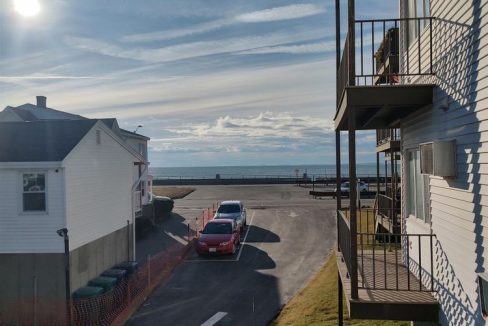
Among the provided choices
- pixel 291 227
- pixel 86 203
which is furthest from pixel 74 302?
pixel 291 227

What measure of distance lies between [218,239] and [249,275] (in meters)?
3.43

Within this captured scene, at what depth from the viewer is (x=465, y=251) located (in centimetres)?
630

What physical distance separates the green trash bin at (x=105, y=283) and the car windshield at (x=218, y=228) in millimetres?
6761

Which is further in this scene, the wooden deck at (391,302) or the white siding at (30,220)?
the white siding at (30,220)

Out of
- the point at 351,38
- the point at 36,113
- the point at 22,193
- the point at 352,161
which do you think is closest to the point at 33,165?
the point at 22,193

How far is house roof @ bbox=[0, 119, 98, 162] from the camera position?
557 inches

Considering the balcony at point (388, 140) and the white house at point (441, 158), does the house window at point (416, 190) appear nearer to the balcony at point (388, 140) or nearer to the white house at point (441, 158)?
the white house at point (441, 158)

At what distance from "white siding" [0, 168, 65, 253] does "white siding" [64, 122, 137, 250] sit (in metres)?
0.35

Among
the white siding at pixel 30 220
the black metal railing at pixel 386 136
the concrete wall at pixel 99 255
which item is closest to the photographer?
the white siding at pixel 30 220

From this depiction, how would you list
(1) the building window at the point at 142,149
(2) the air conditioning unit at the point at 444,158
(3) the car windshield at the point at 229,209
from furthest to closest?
(1) the building window at the point at 142,149 → (3) the car windshield at the point at 229,209 → (2) the air conditioning unit at the point at 444,158

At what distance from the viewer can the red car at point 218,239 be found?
20.8 meters

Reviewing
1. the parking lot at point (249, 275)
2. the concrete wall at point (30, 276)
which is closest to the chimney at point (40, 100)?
the parking lot at point (249, 275)

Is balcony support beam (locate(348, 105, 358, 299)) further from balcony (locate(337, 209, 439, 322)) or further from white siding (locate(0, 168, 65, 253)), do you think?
white siding (locate(0, 168, 65, 253))

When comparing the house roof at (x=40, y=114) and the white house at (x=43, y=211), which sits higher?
the house roof at (x=40, y=114)
